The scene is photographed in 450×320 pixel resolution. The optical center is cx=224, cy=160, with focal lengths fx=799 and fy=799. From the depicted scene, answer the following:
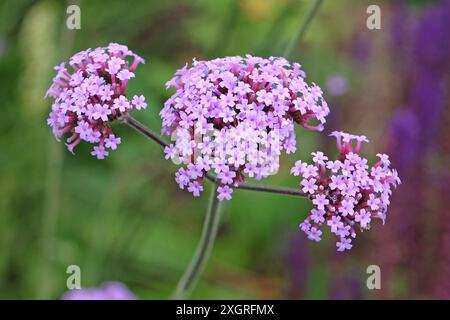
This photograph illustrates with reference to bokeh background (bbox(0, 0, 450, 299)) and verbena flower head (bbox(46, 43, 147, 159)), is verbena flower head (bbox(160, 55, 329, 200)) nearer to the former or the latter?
verbena flower head (bbox(46, 43, 147, 159))

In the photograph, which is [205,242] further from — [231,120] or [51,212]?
[51,212]

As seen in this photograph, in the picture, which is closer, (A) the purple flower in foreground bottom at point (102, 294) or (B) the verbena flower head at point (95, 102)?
(B) the verbena flower head at point (95, 102)

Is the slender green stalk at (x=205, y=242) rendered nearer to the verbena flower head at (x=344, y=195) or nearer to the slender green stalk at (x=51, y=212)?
the verbena flower head at (x=344, y=195)

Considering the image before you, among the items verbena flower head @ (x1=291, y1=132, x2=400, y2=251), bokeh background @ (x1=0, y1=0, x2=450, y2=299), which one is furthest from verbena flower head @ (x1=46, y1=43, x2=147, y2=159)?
bokeh background @ (x1=0, y1=0, x2=450, y2=299)

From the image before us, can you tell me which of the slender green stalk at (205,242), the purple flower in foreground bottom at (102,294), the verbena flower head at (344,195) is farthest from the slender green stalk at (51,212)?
the verbena flower head at (344,195)

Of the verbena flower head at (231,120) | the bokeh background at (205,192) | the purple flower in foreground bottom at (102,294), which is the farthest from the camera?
the bokeh background at (205,192)

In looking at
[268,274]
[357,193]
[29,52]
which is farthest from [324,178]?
[268,274]
